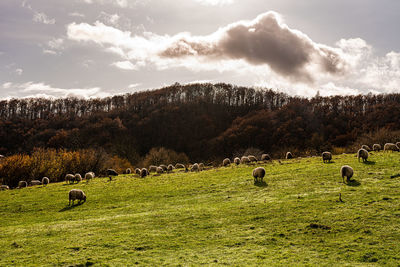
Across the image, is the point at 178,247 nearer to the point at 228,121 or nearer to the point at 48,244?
the point at 48,244

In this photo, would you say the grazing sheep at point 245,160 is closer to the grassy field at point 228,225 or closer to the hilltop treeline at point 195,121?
the grassy field at point 228,225

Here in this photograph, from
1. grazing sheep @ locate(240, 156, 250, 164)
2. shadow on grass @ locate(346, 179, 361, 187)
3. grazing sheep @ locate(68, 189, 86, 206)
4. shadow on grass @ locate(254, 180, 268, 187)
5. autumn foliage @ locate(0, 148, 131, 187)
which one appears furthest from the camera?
autumn foliage @ locate(0, 148, 131, 187)

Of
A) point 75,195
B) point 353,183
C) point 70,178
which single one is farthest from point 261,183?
point 70,178

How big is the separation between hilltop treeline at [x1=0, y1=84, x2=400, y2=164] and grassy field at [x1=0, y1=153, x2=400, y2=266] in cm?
6402

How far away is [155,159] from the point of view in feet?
241

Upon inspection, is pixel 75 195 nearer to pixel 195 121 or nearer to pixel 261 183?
pixel 261 183

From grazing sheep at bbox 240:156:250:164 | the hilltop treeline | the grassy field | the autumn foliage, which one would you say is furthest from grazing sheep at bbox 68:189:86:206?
the hilltop treeline

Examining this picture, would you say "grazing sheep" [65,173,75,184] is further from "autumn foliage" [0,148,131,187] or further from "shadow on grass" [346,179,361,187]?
"shadow on grass" [346,179,361,187]

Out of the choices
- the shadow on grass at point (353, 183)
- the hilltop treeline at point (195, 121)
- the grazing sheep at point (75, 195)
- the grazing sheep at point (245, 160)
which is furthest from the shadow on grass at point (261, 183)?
the hilltop treeline at point (195, 121)

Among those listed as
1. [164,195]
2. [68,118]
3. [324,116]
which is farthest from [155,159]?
[68,118]

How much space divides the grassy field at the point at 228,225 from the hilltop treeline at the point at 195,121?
210 ft

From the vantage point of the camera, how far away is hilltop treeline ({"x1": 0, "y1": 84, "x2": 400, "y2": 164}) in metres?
109

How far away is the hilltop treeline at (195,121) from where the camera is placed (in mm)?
108625

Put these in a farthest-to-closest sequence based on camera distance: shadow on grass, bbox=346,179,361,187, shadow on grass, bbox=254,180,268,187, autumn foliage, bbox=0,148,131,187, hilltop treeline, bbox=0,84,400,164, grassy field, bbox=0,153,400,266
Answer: hilltop treeline, bbox=0,84,400,164, autumn foliage, bbox=0,148,131,187, shadow on grass, bbox=254,180,268,187, shadow on grass, bbox=346,179,361,187, grassy field, bbox=0,153,400,266
